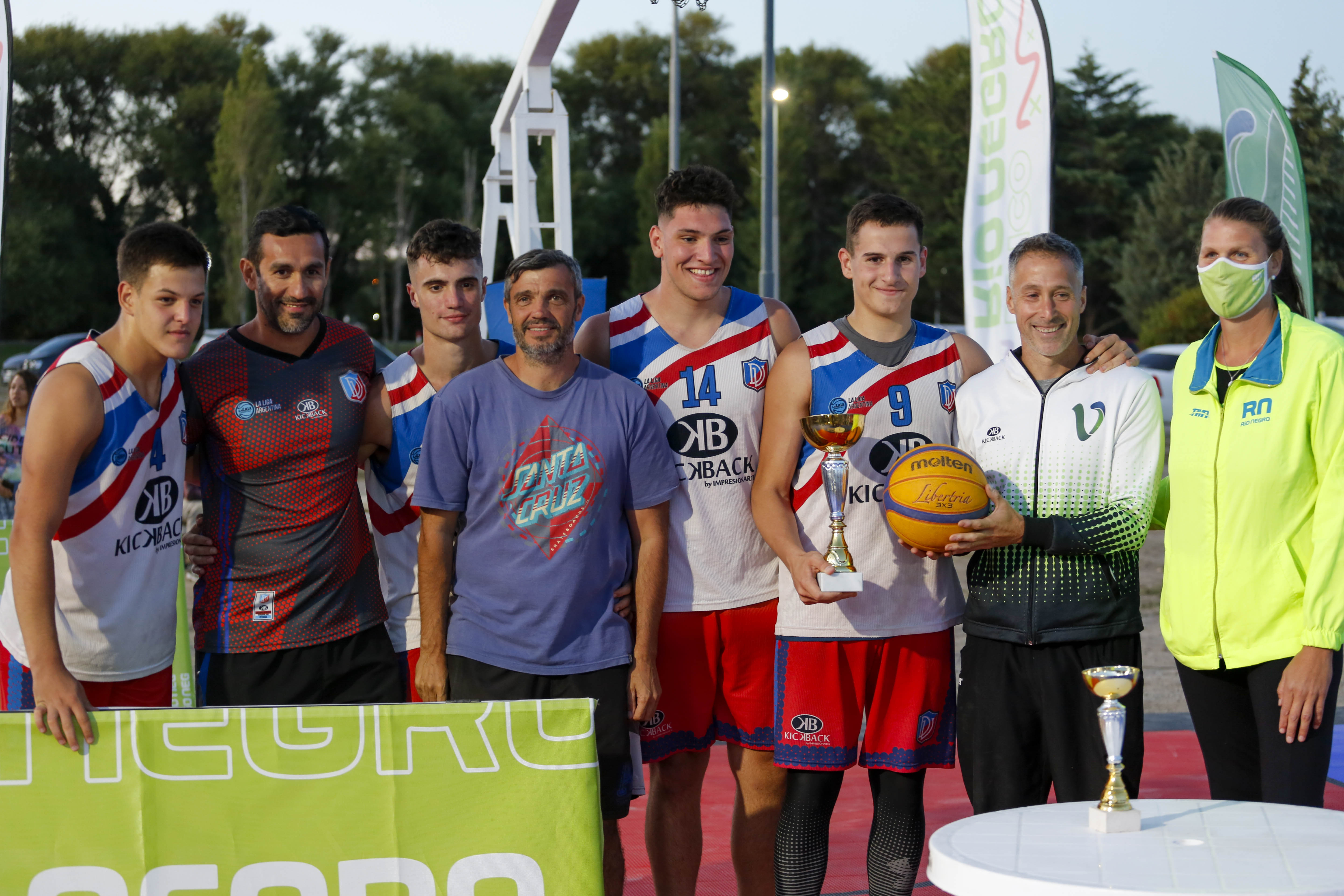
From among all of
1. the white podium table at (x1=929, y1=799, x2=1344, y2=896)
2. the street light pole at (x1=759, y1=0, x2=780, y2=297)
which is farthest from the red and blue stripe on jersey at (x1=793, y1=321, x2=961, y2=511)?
the street light pole at (x1=759, y1=0, x2=780, y2=297)

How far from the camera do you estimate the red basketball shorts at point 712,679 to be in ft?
12.8

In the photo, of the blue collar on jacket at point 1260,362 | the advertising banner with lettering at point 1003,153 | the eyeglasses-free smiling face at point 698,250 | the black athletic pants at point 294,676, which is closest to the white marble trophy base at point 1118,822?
the blue collar on jacket at point 1260,362

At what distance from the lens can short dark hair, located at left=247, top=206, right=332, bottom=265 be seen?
383 centimetres

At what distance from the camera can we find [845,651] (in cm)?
382

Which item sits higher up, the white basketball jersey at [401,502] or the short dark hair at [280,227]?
the short dark hair at [280,227]

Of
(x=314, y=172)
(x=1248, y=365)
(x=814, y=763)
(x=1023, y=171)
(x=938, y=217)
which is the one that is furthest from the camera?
(x=938, y=217)

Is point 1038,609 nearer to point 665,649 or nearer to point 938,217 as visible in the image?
point 665,649

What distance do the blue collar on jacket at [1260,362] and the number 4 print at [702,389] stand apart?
139cm

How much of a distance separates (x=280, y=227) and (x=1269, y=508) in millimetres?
2987

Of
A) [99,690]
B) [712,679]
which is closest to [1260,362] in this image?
[712,679]

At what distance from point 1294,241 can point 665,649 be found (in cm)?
730

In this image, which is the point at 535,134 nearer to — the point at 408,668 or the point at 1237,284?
the point at 408,668

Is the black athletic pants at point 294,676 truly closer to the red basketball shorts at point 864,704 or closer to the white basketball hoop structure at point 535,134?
the red basketball shorts at point 864,704

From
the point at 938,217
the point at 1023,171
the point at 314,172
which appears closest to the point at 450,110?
the point at 314,172
